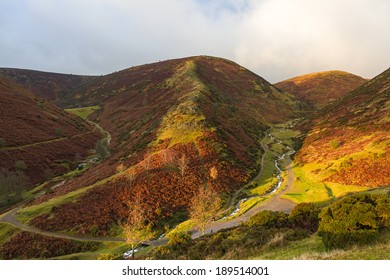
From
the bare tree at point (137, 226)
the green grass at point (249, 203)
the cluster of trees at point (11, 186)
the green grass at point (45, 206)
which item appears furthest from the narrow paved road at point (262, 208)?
the cluster of trees at point (11, 186)

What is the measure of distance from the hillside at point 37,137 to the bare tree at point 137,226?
1817 inches

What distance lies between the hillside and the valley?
0.71 metres

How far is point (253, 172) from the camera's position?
76188mm

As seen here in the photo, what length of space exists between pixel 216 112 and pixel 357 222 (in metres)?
92.5

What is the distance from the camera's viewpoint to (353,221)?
21.4 metres

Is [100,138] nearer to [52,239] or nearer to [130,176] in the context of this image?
[130,176]

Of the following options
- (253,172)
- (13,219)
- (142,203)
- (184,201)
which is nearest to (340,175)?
(253,172)

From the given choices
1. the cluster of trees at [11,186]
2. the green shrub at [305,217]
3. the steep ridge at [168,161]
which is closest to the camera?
the green shrub at [305,217]

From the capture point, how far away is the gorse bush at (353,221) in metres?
19.8

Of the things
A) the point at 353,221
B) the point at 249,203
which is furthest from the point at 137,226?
the point at 353,221

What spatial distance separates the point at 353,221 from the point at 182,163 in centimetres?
5110

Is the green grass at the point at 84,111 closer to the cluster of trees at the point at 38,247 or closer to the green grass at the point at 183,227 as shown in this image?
the cluster of trees at the point at 38,247

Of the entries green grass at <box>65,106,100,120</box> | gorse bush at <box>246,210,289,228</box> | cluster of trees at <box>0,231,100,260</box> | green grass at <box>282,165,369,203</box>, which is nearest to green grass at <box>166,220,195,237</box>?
cluster of trees at <box>0,231,100,260</box>

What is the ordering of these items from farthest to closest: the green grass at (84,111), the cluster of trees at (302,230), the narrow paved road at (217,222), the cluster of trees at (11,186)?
the green grass at (84,111) → the cluster of trees at (11,186) → the narrow paved road at (217,222) → the cluster of trees at (302,230)
